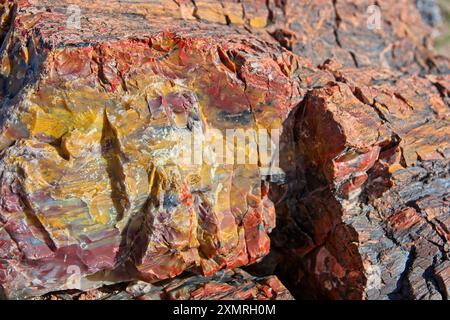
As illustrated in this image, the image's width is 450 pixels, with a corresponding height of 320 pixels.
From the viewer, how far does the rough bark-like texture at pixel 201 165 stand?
362cm

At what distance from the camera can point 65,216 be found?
3629mm

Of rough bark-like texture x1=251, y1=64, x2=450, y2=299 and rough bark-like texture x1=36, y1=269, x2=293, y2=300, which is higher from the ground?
rough bark-like texture x1=251, y1=64, x2=450, y2=299

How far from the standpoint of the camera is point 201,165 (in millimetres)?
3869

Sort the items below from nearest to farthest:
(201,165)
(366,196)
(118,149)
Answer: (118,149), (201,165), (366,196)

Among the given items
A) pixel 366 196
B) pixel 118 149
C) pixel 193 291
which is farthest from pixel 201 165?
pixel 366 196

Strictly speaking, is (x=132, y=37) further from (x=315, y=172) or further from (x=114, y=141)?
(x=315, y=172)

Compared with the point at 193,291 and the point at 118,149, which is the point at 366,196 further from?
the point at 118,149

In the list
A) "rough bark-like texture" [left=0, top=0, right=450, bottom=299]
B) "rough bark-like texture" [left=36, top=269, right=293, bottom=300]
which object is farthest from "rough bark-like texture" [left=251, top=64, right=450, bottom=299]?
"rough bark-like texture" [left=36, top=269, right=293, bottom=300]

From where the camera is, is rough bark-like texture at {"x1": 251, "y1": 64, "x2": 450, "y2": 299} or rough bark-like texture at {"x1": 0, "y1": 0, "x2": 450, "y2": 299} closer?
rough bark-like texture at {"x1": 0, "y1": 0, "x2": 450, "y2": 299}

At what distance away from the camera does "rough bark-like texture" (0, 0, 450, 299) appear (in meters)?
3.62

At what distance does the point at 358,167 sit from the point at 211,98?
124 cm

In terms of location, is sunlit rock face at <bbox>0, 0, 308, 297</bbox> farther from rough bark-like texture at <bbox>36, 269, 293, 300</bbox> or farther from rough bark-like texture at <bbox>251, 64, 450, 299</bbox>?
rough bark-like texture at <bbox>251, 64, 450, 299</bbox>

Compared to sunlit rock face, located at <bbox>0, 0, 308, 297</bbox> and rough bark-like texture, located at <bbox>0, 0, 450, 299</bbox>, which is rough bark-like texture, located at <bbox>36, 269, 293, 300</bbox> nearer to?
rough bark-like texture, located at <bbox>0, 0, 450, 299</bbox>
